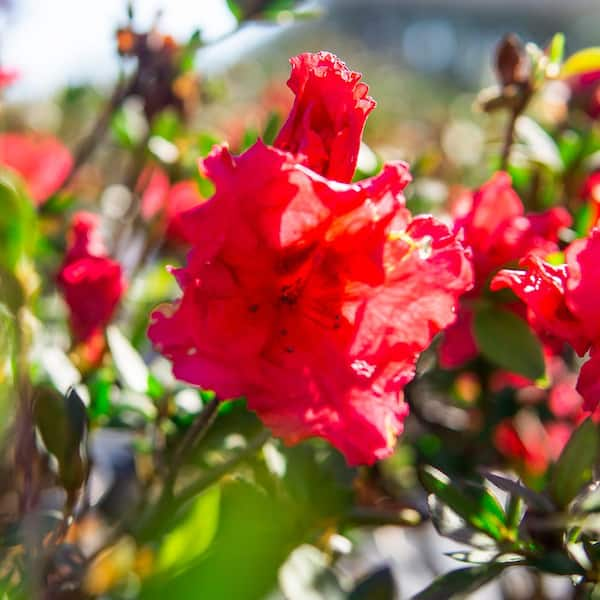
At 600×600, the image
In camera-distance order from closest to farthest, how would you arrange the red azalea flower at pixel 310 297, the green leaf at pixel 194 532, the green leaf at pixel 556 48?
the red azalea flower at pixel 310 297 → the green leaf at pixel 194 532 → the green leaf at pixel 556 48

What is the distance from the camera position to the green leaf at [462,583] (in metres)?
0.57

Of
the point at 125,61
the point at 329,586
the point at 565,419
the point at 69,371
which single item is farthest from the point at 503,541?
the point at 125,61

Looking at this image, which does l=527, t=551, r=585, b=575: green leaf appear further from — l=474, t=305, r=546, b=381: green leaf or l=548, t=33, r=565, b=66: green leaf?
l=548, t=33, r=565, b=66: green leaf

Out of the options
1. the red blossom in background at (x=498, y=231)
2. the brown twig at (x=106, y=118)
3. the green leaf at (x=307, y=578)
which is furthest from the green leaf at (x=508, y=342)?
the brown twig at (x=106, y=118)

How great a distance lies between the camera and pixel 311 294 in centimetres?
56

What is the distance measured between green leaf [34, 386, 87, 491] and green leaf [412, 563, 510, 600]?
240mm

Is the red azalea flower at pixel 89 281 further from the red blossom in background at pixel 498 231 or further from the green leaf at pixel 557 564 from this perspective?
the green leaf at pixel 557 564

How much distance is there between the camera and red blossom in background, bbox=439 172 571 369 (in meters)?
0.68

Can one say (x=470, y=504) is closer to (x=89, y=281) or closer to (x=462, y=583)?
(x=462, y=583)

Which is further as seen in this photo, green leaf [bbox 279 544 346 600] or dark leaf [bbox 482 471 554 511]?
green leaf [bbox 279 544 346 600]

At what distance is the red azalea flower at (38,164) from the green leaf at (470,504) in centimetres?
77

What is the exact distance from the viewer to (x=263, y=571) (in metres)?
0.61

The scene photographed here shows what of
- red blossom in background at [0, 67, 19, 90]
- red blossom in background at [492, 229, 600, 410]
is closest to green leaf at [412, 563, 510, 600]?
red blossom in background at [492, 229, 600, 410]

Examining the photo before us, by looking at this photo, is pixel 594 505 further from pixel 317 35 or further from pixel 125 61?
pixel 317 35
